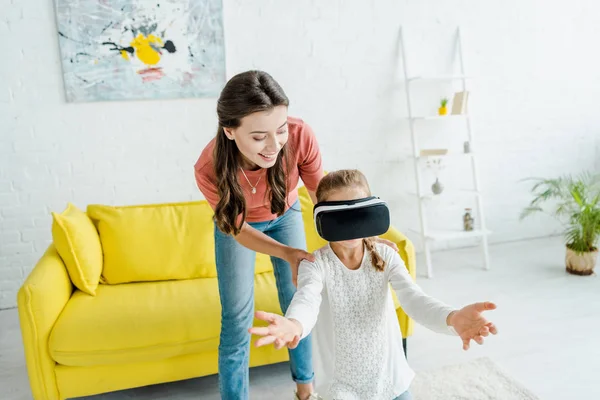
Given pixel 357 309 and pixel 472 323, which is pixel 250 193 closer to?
pixel 357 309

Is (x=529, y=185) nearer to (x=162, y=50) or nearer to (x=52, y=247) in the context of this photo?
(x=162, y=50)

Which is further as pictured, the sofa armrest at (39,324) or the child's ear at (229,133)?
the sofa armrest at (39,324)

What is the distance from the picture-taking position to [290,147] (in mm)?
1536

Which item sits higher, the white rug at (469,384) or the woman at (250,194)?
the woman at (250,194)

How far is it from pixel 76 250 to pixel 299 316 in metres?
1.44

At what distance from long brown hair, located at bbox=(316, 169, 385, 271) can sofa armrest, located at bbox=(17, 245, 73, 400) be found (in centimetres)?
122

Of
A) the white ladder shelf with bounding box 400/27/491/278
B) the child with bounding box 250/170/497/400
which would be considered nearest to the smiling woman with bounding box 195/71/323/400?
the child with bounding box 250/170/497/400

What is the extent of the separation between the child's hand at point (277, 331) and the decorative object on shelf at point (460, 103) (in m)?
2.82

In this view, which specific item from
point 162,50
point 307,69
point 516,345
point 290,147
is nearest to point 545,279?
point 516,345

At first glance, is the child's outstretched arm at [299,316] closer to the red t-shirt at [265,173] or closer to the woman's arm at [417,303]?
the woman's arm at [417,303]

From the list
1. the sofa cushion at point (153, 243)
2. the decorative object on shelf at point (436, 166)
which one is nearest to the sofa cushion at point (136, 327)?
the sofa cushion at point (153, 243)

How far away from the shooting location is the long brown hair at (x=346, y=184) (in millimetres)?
1316

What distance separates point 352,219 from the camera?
1.22 meters

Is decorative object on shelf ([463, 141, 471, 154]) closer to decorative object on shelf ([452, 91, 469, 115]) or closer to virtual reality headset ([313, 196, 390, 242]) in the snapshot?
decorative object on shelf ([452, 91, 469, 115])
